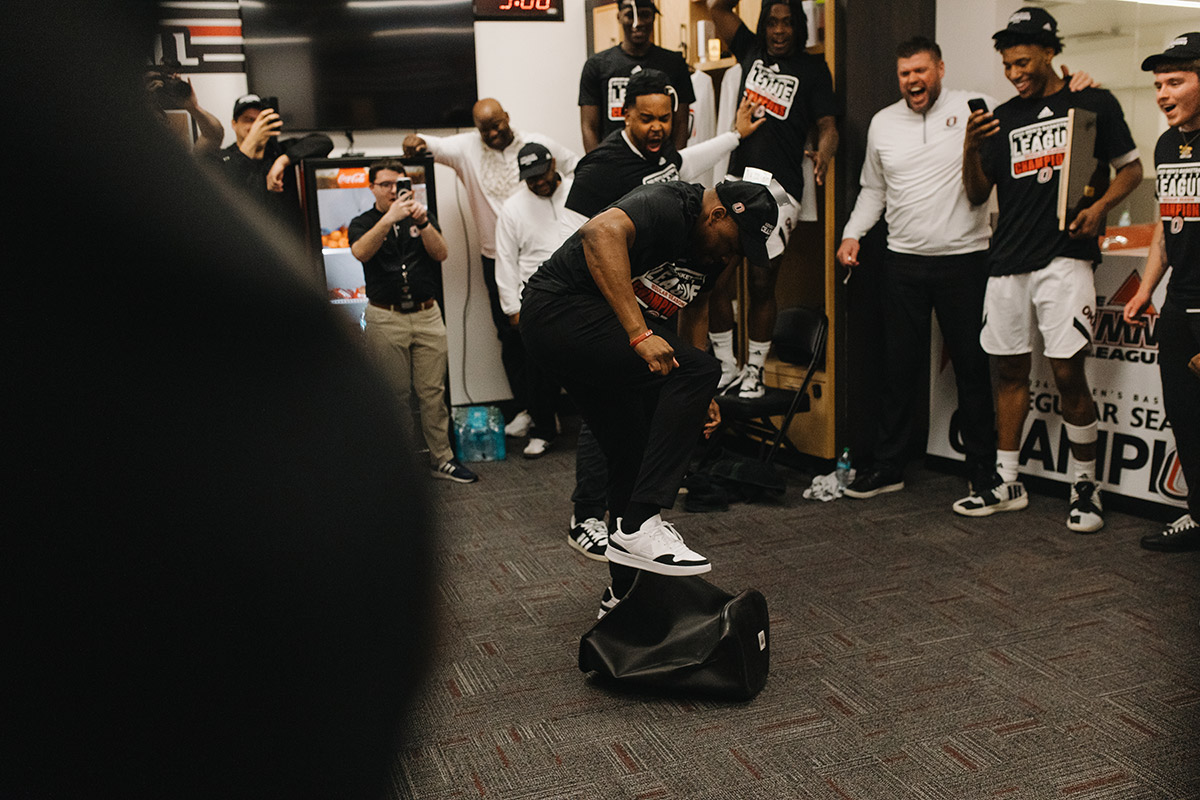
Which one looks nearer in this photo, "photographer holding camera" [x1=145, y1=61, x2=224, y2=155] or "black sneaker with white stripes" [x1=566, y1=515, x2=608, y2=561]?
"photographer holding camera" [x1=145, y1=61, x2=224, y2=155]

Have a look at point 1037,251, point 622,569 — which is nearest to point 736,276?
point 1037,251

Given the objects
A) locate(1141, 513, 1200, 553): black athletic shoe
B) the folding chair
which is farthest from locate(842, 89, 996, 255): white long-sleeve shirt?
locate(1141, 513, 1200, 553): black athletic shoe

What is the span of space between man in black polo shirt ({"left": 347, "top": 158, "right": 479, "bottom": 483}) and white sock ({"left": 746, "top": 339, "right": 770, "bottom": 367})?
1317 millimetres

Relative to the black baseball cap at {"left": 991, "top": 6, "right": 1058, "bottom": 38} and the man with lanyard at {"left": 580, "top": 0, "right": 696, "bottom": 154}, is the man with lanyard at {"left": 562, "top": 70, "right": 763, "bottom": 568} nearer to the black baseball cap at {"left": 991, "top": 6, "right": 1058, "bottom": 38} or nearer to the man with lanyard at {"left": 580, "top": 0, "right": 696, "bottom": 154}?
the man with lanyard at {"left": 580, "top": 0, "right": 696, "bottom": 154}

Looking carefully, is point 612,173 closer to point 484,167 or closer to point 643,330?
point 643,330

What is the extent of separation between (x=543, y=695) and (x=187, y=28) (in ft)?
7.71

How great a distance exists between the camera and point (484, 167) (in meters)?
5.08

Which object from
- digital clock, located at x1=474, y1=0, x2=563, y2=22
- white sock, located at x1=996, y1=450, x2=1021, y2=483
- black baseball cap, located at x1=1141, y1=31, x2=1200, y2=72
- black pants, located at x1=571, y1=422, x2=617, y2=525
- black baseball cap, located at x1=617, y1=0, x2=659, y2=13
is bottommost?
white sock, located at x1=996, y1=450, x2=1021, y2=483

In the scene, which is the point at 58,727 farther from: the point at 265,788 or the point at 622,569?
the point at 622,569

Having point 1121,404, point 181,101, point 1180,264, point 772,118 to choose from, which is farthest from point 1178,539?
point 181,101

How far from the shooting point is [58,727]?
239 millimetres

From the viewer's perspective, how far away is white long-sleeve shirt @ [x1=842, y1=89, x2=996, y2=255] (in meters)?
3.92

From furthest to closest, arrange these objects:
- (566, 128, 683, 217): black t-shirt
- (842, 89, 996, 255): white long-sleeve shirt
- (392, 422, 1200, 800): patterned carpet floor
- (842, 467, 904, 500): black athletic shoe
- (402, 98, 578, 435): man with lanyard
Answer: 1. (402, 98, 578, 435): man with lanyard
2. (842, 467, 904, 500): black athletic shoe
3. (842, 89, 996, 255): white long-sleeve shirt
4. (566, 128, 683, 217): black t-shirt
5. (392, 422, 1200, 800): patterned carpet floor

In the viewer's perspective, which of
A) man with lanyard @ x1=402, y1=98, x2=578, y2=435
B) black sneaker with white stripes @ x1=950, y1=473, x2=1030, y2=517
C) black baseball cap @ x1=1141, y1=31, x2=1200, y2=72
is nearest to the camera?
black baseball cap @ x1=1141, y1=31, x2=1200, y2=72
